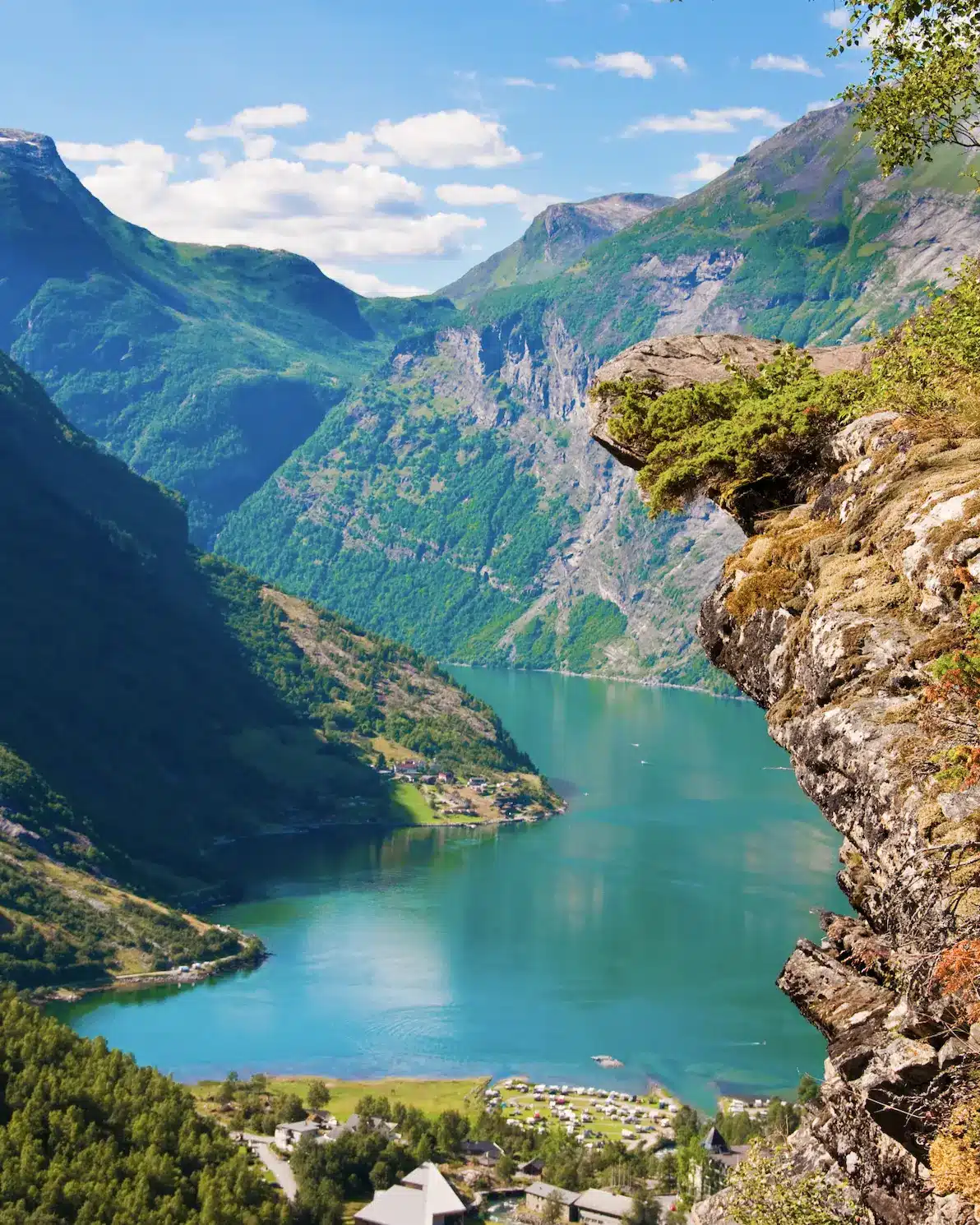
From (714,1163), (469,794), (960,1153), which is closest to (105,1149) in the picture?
(714,1163)

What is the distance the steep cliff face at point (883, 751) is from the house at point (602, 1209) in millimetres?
49591

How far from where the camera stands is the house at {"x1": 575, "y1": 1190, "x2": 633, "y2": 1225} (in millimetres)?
59375

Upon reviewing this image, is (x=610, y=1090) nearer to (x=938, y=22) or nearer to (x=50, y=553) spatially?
(x=938, y=22)

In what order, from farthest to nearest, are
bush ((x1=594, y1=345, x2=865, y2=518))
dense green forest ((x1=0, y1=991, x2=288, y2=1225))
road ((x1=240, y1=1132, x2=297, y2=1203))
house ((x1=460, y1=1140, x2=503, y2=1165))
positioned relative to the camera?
house ((x1=460, y1=1140, x2=503, y2=1165)) → road ((x1=240, y1=1132, x2=297, y2=1203)) → dense green forest ((x1=0, y1=991, x2=288, y2=1225)) → bush ((x1=594, y1=345, x2=865, y2=518))

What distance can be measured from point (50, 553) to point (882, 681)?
172 m

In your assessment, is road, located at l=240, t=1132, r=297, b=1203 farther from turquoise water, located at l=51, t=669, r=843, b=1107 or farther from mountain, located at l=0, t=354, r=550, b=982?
mountain, located at l=0, t=354, r=550, b=982

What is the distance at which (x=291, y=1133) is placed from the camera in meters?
67.4

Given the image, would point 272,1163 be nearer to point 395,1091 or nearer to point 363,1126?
point 363,1126

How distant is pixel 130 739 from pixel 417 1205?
11511 cm

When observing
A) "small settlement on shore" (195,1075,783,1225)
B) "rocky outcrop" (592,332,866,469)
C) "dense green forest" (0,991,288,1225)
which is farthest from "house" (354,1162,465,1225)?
"rocky outcrop" (592,332,866,469)

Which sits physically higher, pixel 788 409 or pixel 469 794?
pixel 469 794

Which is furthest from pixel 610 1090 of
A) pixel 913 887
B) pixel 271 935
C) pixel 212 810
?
pixel 212 810

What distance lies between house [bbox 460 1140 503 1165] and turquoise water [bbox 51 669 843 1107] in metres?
11.5

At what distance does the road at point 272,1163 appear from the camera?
61500 mm
